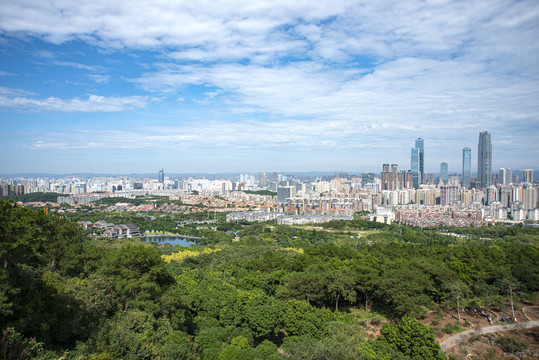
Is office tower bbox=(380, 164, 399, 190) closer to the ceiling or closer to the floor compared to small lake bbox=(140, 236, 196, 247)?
closer to the ceiling

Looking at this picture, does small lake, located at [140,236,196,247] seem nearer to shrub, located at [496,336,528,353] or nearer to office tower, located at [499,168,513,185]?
shrub, located at [496,336,528,353]

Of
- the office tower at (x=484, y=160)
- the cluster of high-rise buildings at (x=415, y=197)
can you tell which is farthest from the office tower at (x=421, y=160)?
the office tower at (x=484, y=160)

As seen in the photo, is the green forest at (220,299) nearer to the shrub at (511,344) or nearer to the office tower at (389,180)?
the shrub at (511,344)

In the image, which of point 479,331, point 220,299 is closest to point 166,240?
point 220,299

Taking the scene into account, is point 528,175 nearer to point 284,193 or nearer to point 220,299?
point 284,193

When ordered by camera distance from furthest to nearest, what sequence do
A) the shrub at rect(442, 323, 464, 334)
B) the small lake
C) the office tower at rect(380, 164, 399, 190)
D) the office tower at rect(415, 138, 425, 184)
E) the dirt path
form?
the office tower at rect(415, 138, 425, 184) < the office tower at rect(380, 164, 399, 190) < the small lake < the shrub at rect(442, 323, 464, 334) < the dirt path

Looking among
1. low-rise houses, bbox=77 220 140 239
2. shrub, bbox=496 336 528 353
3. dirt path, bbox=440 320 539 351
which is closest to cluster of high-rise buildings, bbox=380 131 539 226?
low-rise houses, bbox=77 220 140 239

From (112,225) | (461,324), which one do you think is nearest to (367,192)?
(112,225)
